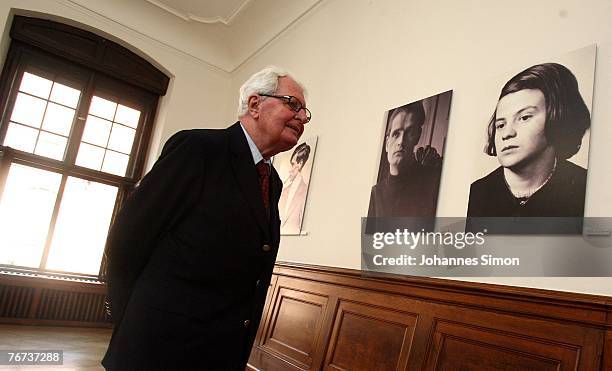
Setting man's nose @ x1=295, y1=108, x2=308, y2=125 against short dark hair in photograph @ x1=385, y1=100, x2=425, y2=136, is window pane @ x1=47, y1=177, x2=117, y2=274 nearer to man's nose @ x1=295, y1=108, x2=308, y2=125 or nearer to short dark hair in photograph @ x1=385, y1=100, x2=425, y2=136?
short dark hair in photograph @ x1=385, y1=100, x2=425, y2=136

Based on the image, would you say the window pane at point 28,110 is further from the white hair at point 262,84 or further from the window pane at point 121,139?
the white hair at point 262,84

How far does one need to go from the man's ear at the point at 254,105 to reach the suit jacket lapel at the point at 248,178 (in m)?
0.17

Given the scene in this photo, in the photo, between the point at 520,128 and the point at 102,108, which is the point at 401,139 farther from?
the point at 102,108

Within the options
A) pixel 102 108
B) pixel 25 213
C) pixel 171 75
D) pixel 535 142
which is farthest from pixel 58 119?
pixel 535 142

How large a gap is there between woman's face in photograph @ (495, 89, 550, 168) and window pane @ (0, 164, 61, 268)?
6514mm

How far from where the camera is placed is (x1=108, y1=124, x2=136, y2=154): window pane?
7.16 metres

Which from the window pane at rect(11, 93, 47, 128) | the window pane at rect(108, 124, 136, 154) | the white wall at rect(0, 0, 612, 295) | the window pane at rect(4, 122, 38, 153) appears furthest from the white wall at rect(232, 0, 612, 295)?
the window pane at rect(4, 122, 38, 153)

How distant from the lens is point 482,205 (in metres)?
2.79

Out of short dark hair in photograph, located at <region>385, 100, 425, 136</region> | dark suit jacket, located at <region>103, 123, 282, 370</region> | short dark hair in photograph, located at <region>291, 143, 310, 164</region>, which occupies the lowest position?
dark suit jacket, located at <region>103, 123, 282, 370</region>

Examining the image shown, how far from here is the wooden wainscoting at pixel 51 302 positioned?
5801mm

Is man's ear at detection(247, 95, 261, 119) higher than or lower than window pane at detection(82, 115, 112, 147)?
lower

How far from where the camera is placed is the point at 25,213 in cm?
625
